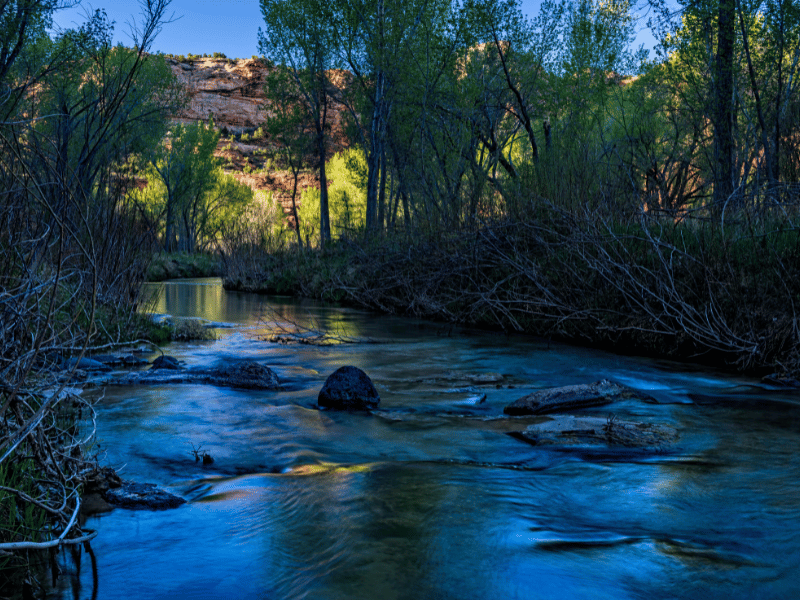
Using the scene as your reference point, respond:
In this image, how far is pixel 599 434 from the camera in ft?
17.5

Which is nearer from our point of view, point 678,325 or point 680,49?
point 678,325

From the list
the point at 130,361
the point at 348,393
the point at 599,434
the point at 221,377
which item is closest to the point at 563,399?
the point at 599,434

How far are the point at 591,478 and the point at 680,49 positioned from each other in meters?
13.0

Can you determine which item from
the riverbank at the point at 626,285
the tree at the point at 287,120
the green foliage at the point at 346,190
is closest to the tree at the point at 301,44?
the tree at the point at 287,120

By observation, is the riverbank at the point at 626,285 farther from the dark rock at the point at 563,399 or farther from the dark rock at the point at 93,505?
the dark rock at the point at 93,505

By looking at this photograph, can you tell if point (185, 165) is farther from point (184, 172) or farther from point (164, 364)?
point (164, 364)

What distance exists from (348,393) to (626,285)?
5.18 metres

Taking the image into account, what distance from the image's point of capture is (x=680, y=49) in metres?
14.4

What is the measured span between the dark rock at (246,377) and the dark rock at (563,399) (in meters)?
2.73

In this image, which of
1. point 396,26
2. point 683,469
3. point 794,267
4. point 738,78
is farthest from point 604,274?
point 396,26

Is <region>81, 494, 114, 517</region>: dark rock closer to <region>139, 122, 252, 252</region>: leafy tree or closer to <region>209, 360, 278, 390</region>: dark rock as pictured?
<region>209, 360, 278, 390</region>: dark rock

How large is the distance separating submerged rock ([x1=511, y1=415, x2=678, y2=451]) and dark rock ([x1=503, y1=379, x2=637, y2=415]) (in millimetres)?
474

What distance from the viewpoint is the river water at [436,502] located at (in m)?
3.08

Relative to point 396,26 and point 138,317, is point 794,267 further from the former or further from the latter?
point 396,26
